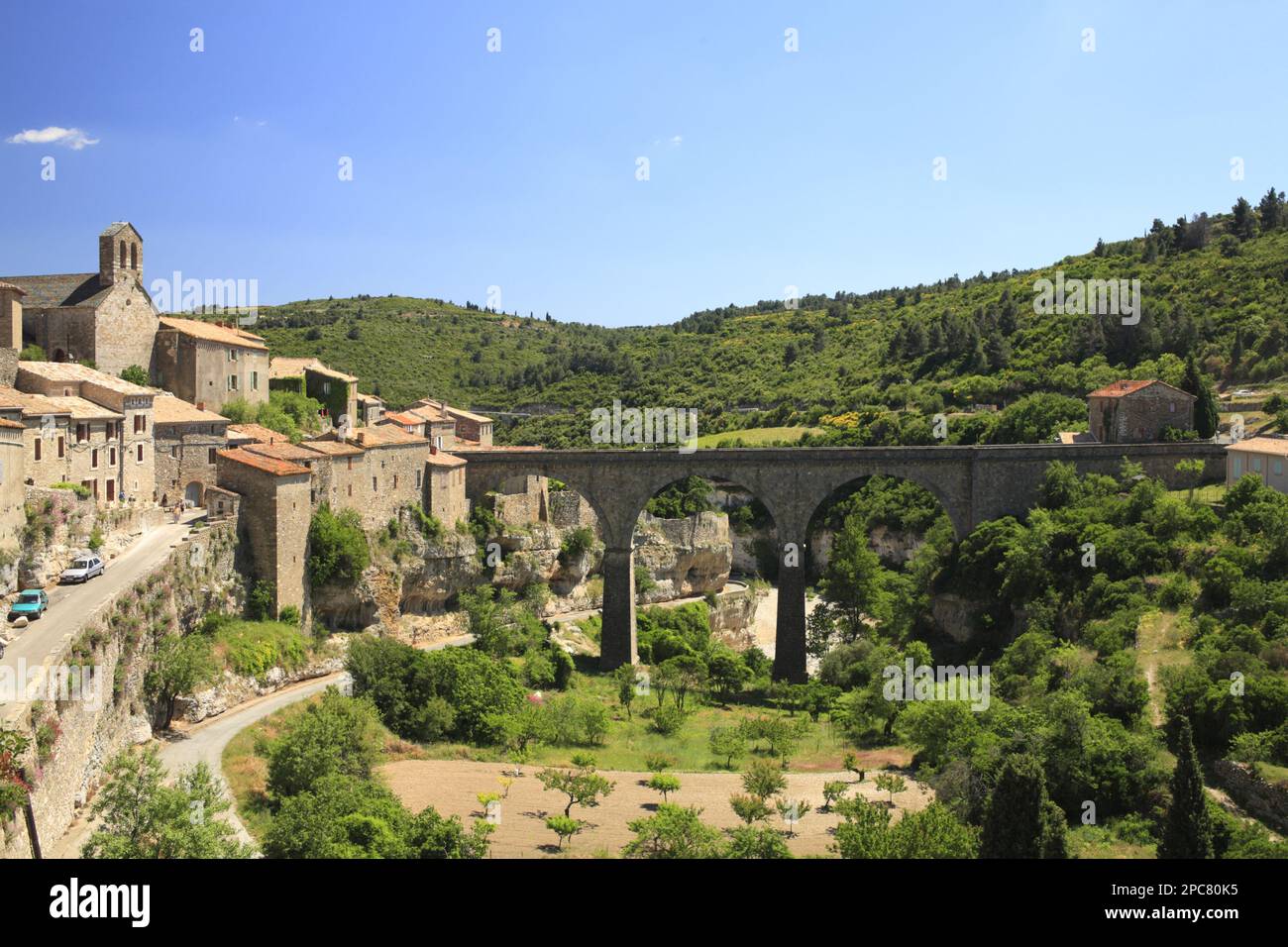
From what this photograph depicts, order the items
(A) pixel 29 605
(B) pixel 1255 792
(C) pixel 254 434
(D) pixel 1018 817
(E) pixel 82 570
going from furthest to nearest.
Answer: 1. (C) pixel 254 434
2. (E) pixel 82 570
3. (B) pixel 1255 792
4. (A) pixel 29 605
5. (D) pixel 1018 817

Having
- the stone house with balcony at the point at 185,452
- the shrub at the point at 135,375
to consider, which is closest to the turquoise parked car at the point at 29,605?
the stone house with balcony at the point at 185,452

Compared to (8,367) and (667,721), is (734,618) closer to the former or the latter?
(667,721)

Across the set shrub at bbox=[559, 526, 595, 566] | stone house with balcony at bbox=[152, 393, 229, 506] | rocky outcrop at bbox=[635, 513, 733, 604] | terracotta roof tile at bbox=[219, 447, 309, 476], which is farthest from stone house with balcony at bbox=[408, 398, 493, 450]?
terracotta roof tile at bbox=[219, 447, 309, 476]

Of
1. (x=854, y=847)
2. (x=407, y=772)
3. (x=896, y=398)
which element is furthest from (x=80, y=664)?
(x=896, y=398)

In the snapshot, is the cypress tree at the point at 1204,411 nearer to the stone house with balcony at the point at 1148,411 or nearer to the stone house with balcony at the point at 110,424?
the stone house with balcony at the point at 1148,411

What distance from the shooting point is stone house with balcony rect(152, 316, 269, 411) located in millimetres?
47125

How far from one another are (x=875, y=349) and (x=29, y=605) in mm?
84380

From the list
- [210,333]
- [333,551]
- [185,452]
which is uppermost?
[210,333]

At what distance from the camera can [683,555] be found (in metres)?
63.1

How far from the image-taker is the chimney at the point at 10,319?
38750 mm

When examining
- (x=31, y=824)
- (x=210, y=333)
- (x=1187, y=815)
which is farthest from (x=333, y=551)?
(x=1187, y=815)

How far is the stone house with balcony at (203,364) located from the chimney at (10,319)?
7.71 m

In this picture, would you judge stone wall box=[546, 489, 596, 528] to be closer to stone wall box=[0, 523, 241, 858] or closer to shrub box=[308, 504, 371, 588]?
shrub box=[308, 504, 371, 588]
